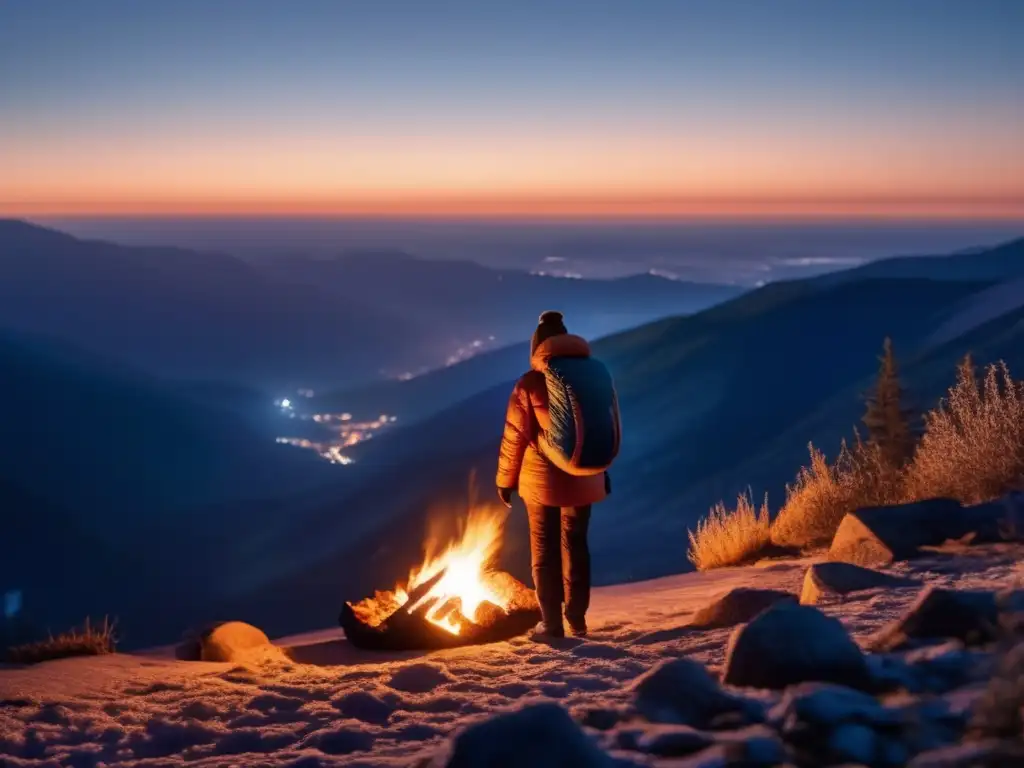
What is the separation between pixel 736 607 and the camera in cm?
517

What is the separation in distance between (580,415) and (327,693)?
1968 mm

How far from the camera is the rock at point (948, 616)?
130 inches

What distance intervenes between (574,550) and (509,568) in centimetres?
1468

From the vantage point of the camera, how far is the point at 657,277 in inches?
5802

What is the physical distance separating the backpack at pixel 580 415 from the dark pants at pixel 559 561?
0.46 meters

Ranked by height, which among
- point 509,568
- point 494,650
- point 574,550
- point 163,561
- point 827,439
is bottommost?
point 163,561

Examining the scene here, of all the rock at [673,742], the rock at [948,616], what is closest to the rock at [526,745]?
the rock at [673,742]

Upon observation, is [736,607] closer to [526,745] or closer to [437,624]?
[437,624]

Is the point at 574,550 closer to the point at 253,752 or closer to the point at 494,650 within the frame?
the point at 494,650

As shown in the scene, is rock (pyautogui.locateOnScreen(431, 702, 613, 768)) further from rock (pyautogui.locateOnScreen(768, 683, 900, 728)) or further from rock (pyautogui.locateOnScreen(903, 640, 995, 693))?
rock (pyautogui.locateOnScreen(903, 640, 995, 693))

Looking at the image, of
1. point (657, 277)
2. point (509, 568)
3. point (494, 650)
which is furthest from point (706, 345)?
point (657, 277)

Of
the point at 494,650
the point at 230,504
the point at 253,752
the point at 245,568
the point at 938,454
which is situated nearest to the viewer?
the point at 253,752

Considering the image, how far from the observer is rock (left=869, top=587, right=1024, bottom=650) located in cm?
330

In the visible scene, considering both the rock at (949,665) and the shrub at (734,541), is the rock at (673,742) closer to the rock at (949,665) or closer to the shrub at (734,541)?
the rock at (949,665)
